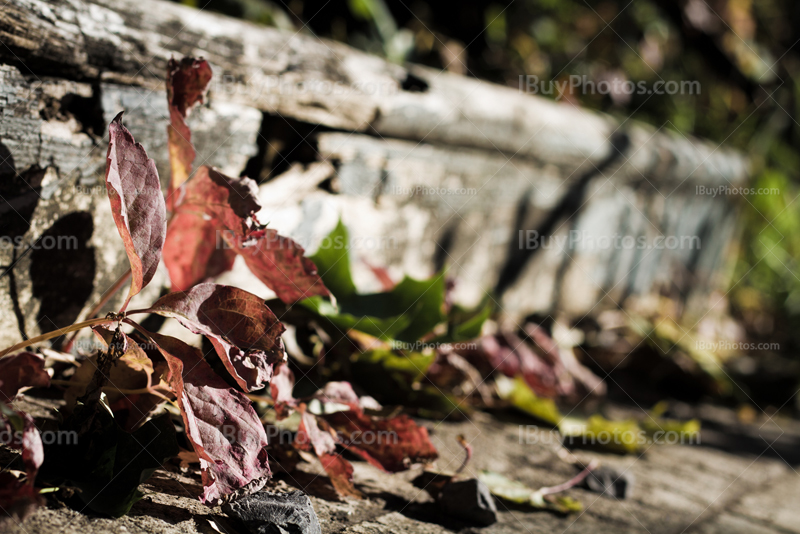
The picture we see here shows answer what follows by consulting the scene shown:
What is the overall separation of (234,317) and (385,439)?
Answer: 1.28ft

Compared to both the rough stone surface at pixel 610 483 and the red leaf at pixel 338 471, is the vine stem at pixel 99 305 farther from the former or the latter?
the rough stone surface at pixel 610 483

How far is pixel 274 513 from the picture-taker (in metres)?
0.82

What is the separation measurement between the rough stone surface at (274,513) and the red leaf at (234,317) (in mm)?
162

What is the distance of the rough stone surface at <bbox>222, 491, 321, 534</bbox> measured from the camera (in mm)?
802

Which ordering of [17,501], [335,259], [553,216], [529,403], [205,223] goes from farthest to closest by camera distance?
[553,216] → [529,403] → [335,259] → [205,223] → [17,501]

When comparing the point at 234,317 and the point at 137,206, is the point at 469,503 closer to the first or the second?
the point at 234,317

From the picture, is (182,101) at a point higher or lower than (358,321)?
higher

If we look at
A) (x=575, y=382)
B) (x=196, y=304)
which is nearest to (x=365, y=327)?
(x=196, y=304)

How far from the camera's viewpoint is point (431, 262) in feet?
6.88

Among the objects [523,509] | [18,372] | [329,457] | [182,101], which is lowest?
[523,509]

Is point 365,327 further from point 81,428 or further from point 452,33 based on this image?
point 452,33

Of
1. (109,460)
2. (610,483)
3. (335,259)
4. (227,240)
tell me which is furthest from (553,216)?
(109,460)

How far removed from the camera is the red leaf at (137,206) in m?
0.83

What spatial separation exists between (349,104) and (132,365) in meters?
0.91
